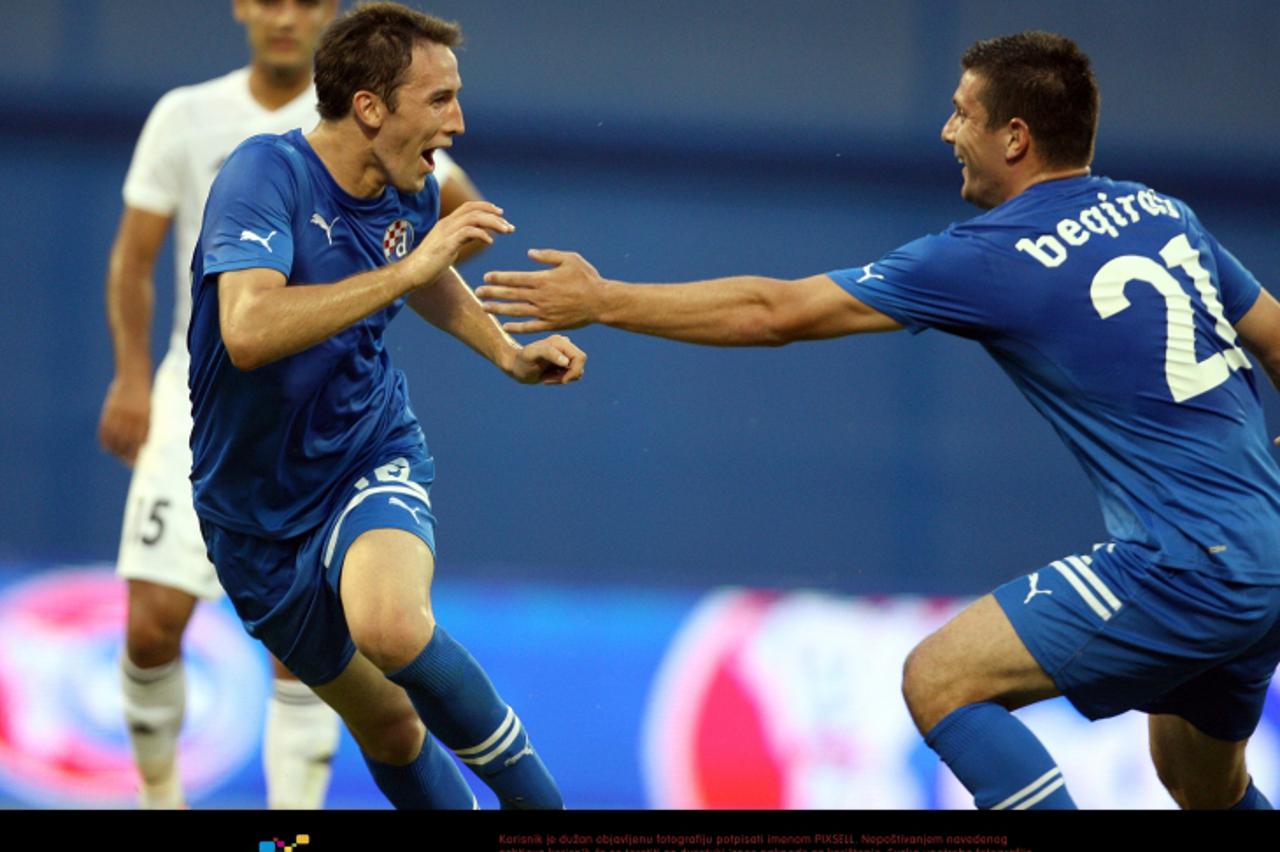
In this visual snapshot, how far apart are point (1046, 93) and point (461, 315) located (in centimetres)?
156

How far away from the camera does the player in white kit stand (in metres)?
5.45

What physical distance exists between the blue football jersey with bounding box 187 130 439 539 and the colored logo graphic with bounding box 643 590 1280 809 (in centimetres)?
290

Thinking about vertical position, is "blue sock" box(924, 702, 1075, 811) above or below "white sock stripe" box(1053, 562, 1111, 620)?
below

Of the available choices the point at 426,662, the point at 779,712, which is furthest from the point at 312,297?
the point at 779,712

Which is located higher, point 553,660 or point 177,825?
point 177,825

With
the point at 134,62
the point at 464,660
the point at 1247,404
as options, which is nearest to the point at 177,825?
the point at 464,660

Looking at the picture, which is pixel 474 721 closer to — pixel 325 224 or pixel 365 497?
pixel 365 497

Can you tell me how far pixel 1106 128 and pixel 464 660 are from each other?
6568mm

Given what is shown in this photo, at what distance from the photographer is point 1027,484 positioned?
920 cm

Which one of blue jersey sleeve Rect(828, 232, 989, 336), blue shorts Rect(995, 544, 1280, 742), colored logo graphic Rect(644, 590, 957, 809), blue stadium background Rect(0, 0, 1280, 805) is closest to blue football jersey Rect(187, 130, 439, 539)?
blue jersey sleeve Rect(828, 232, 989, 336)

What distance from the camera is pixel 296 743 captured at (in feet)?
17.7

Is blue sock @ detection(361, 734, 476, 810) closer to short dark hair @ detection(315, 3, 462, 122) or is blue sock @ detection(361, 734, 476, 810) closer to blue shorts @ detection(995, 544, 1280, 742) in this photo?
blue shorts @ detection(995, 544, 1280, 742)

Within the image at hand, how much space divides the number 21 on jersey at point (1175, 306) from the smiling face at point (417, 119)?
1564mm

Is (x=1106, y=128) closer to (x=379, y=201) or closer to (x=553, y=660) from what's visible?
(x=553, y=660)
